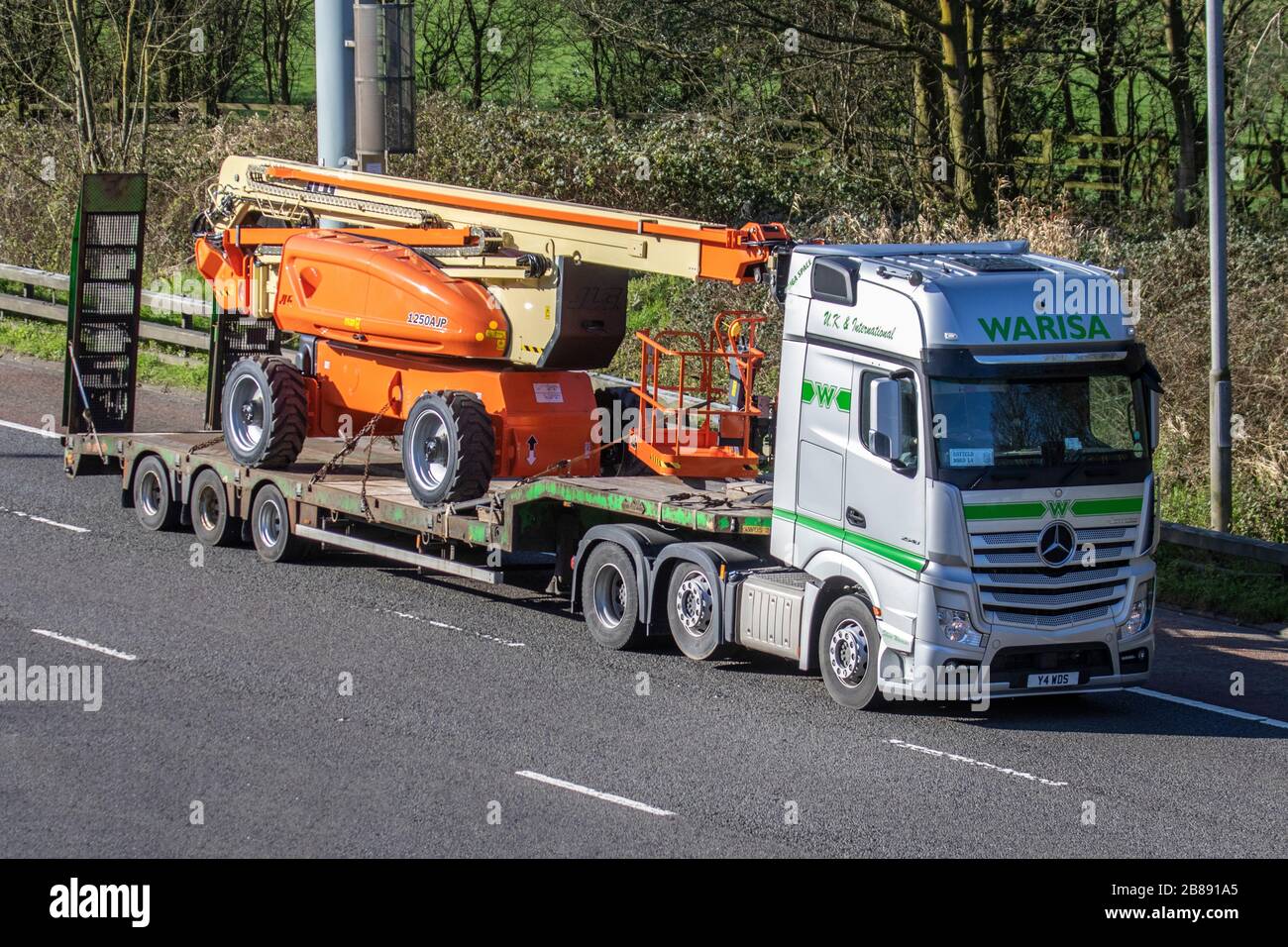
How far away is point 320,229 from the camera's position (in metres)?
17.2

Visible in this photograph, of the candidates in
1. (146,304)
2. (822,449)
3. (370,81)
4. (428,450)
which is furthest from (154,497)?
(146,304)

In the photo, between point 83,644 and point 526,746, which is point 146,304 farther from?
point 526,746

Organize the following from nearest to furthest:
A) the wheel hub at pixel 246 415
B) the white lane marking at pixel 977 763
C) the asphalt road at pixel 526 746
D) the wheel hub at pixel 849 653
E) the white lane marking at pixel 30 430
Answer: the asphalt road at pixel 526 746 → the white lane marking at pixel 977 763 → the wheel hub at pixel 849 653 → the wheel hub at pixel 246 415 → the white lane marking at pixel 30 430

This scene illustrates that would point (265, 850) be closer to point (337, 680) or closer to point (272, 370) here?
point (337, 680)

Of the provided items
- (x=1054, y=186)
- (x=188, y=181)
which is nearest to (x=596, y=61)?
(x=188, y=181)

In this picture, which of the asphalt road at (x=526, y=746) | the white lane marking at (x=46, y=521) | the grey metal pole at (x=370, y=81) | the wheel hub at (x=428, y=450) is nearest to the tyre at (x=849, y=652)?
the asphalt road at (x=526, y=746)

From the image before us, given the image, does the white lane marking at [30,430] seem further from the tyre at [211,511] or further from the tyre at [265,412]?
the tyre at [265,412]

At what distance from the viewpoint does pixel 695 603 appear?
13.1 metres

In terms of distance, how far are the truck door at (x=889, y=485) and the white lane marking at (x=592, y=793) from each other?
7.98 ft

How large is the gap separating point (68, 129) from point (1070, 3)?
17515 mm

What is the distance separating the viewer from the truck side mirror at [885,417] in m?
11.6

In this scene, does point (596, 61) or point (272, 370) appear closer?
point (272, 370)

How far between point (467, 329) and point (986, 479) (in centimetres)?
547

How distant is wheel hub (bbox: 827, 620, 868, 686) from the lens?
12016 mm
